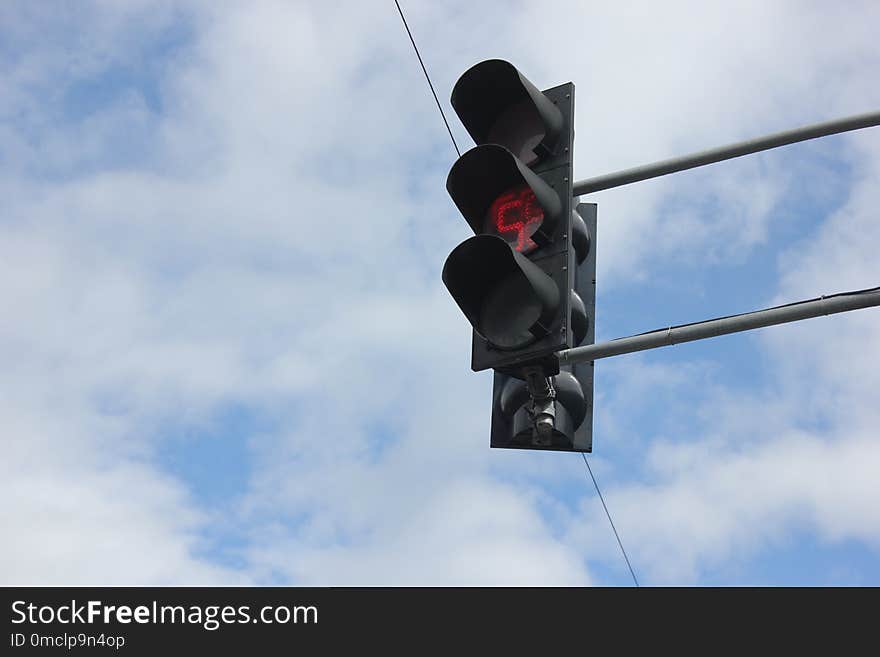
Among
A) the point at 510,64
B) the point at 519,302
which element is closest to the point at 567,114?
the point at 510,64

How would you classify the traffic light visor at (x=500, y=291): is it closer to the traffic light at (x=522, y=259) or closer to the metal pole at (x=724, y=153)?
the traffic light at (x=522, y=259)

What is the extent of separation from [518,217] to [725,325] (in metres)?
0.96

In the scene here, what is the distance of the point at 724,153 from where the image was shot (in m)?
5.00

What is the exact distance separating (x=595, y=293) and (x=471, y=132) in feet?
3.02

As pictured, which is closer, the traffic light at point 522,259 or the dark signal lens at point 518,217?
the traffic light at point 522,259

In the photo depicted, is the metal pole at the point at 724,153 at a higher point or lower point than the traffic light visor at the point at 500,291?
higher

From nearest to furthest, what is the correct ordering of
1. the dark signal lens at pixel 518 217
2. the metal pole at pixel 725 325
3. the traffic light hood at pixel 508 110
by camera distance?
the metal pole at pixel 725 325 → the dark signal lens at pixel 518 217 → the traffic light hood at pixel 508 110

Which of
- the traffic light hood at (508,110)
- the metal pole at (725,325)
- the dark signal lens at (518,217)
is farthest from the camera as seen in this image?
Answer: the traffic light hood at (508,110)

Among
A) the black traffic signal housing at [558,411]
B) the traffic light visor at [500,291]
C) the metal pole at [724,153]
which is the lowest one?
the black traffic signal housing at [558,411]

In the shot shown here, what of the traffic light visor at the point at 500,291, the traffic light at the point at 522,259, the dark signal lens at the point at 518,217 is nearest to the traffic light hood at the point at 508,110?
the traffic light at the point at 522,259

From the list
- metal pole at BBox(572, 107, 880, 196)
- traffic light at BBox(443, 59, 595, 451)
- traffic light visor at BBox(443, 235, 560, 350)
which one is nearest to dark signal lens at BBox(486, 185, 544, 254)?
traffic light at BBox(443, 59, 595, 451)

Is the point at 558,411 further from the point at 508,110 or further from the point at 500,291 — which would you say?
the point at 508,110

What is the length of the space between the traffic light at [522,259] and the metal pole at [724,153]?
0.25m

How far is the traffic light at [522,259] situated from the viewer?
4.28 meters
